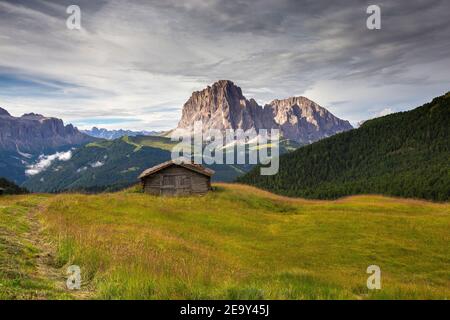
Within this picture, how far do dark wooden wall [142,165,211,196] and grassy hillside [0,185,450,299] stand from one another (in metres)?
3.71

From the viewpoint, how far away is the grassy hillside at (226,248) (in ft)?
29.9

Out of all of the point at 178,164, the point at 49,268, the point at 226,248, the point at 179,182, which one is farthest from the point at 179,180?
the point at 49,268

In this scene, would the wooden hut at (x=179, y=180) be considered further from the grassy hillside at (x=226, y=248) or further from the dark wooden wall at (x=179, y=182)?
the grassy hillside at (x=226, y=248)

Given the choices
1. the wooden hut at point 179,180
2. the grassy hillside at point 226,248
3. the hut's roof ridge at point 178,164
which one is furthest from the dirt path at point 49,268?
the wooden hut at point 179,180

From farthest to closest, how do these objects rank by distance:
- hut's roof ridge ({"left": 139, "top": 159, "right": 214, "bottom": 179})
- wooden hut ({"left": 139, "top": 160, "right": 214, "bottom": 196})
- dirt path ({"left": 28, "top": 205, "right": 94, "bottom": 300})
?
1. wooden hut ({"left": 139, "top": 160, "right": 214, "bottom": 196})
2. hut's roof ridge ({"left": 139, "top": 159, "right": 214, "bottom": 179})
3. dirt path ({"left": 28, "top": 205, "right": 94, "bottom": 300})

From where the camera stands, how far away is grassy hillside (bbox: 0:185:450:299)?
9.12 metres

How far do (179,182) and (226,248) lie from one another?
Answer: 3293cm

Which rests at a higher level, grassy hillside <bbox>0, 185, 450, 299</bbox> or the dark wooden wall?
the dark wooden wall

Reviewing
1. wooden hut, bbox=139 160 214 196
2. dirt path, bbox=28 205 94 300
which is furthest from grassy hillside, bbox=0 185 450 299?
wooden hut, bbox=139 160 214 196

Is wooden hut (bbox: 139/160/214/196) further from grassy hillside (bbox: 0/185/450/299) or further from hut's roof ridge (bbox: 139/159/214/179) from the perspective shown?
grassy hillside (bbox: 0/185/450/299)

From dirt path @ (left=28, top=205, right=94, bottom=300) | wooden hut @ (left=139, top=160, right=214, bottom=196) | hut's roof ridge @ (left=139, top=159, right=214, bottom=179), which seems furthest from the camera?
wooden hut @ (left=139, top=160, right=214, bottom=196)

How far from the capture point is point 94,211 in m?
32.9
